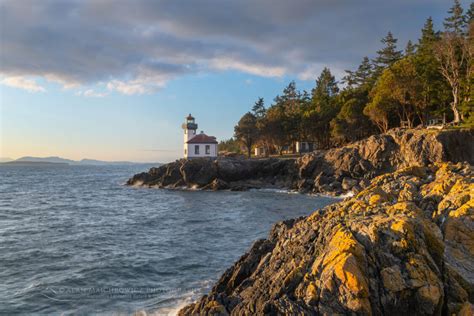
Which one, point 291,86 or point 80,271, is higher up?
point 291,86

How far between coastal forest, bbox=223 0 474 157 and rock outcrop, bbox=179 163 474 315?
135 feet

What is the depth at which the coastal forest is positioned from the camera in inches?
2009

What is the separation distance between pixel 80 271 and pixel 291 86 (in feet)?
320

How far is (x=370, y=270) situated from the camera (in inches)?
328

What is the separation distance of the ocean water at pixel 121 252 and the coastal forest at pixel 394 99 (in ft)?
91.5

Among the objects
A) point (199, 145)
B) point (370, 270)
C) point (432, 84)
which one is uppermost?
point (432, 84)

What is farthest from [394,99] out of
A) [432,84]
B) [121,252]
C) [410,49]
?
[121,252]

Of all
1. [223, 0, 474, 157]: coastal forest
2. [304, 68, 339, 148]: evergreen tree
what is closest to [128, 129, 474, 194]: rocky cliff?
[223, 0, 474, 157]: coastal forest

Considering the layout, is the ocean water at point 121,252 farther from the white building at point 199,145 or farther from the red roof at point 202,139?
the red roof at point 202,139

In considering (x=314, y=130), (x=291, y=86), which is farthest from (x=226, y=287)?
(x=291, y=86)

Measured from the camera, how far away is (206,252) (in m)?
19.2

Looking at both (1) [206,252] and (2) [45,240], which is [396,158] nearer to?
(1) [206,252]

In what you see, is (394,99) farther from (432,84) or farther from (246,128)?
(246,128)

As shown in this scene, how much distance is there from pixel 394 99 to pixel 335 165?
1667 centimetres
